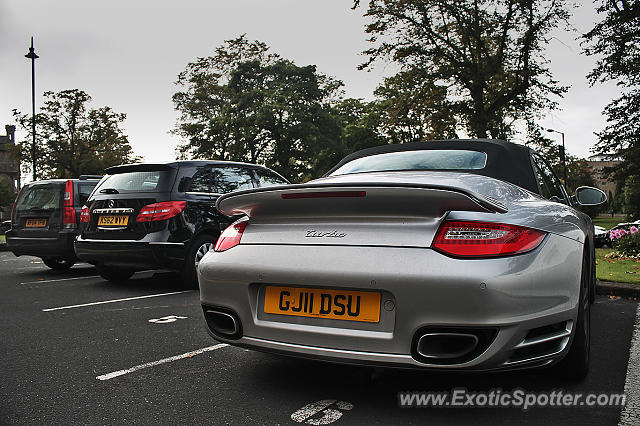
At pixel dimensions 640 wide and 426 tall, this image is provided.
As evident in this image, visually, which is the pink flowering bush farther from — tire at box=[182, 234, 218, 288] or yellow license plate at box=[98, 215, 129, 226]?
yellow license plate at box=[98, 215, 129, 226]

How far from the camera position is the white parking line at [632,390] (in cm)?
257

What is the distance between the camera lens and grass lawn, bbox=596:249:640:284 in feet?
22.8

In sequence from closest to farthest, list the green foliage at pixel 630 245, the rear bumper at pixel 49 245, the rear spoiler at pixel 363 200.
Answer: the rear spoiler at pixel 363 200 < the rear bumper at pixel 49 245 < the green foliage at pixel 630 245

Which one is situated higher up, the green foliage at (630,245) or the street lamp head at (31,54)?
the street lamp head at (31,54)

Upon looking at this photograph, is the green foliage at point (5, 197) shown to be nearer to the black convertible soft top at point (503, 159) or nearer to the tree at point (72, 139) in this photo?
the tree at point (72, 139)

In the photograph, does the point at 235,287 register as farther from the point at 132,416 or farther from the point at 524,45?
the point at 524,45

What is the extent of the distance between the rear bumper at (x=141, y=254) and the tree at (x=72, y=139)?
37.8m

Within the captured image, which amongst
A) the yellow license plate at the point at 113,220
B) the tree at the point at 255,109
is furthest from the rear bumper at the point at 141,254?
the tree at the point at 255,109

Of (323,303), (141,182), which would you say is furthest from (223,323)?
(141,182)

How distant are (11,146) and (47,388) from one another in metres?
43.1

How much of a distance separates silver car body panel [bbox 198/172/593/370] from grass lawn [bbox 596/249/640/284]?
4681mm

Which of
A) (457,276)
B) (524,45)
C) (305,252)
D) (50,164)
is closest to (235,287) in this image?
(305,252)

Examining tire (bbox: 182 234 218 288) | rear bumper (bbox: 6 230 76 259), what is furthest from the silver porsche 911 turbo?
rear bumper (bbox: 6 230 76 259)

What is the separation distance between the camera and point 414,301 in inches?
94.7
